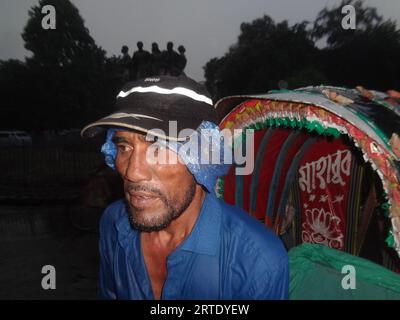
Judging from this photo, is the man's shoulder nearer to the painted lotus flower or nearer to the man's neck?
the man's neck

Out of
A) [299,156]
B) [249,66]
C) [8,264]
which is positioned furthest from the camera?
[249,66]

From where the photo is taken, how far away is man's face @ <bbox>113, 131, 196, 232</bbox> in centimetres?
170

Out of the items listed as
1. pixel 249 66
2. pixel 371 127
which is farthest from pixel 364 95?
pixel 249 66

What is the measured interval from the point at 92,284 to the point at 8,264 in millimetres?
1851

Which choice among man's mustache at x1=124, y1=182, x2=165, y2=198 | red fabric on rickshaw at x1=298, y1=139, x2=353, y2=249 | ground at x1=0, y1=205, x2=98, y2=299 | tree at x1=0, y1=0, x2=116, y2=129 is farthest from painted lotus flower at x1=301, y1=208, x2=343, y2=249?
tree at x1=0, y1=0, x2=116, y2=129

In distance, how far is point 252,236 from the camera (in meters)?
1.76

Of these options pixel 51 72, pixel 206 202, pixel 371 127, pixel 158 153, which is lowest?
pixel 206 202

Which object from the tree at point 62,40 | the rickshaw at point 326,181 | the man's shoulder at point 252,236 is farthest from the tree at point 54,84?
the man's shoulder at point 252,236

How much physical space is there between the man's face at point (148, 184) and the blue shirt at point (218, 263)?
186 mm

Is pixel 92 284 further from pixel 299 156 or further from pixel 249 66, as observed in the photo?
pixel 249 66

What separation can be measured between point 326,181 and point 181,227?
10.7 feet

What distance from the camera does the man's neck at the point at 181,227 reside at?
192cm
